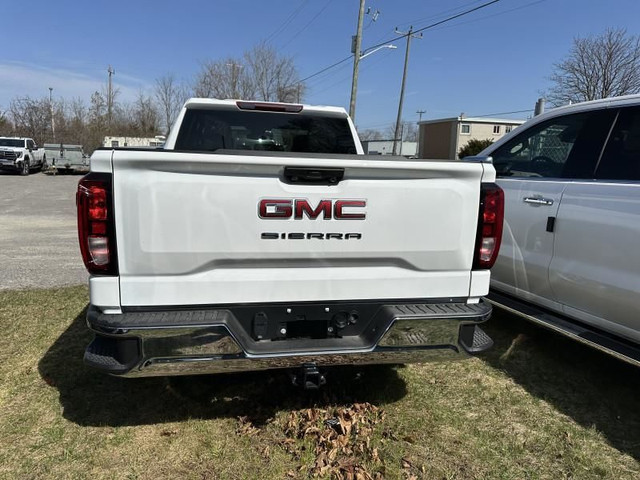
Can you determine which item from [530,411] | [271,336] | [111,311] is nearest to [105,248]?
[111,311]

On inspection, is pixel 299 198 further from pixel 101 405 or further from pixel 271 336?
pixel 101 405

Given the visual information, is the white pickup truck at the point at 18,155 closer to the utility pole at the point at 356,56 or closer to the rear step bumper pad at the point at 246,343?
the utility pole at the point at 356,56

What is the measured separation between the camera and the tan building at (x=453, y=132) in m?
44.1

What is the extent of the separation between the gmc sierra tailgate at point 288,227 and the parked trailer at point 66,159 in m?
29.0

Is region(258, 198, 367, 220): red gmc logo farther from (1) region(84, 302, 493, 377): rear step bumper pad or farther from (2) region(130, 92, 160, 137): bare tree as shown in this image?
(2) region(130, 92, 160, 137): bare tree

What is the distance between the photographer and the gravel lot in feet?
19.8

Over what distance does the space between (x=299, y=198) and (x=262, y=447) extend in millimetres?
1496

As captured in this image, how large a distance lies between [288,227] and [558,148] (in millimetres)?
2718

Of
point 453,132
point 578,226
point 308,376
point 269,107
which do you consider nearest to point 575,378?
point 578,226

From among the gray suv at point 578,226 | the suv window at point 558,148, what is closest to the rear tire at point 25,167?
A: the suv window at point 558,148

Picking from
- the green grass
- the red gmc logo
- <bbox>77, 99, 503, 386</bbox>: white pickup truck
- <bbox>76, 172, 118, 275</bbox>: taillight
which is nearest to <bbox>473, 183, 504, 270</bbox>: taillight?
<bbox>77, 99, 503, 386</bbox>: white pickup truck

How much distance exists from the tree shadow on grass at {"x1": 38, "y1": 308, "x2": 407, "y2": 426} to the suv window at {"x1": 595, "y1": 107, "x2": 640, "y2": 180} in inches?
84.3

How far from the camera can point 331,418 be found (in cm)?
307

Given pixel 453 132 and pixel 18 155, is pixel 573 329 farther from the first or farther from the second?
pixel 453 132
